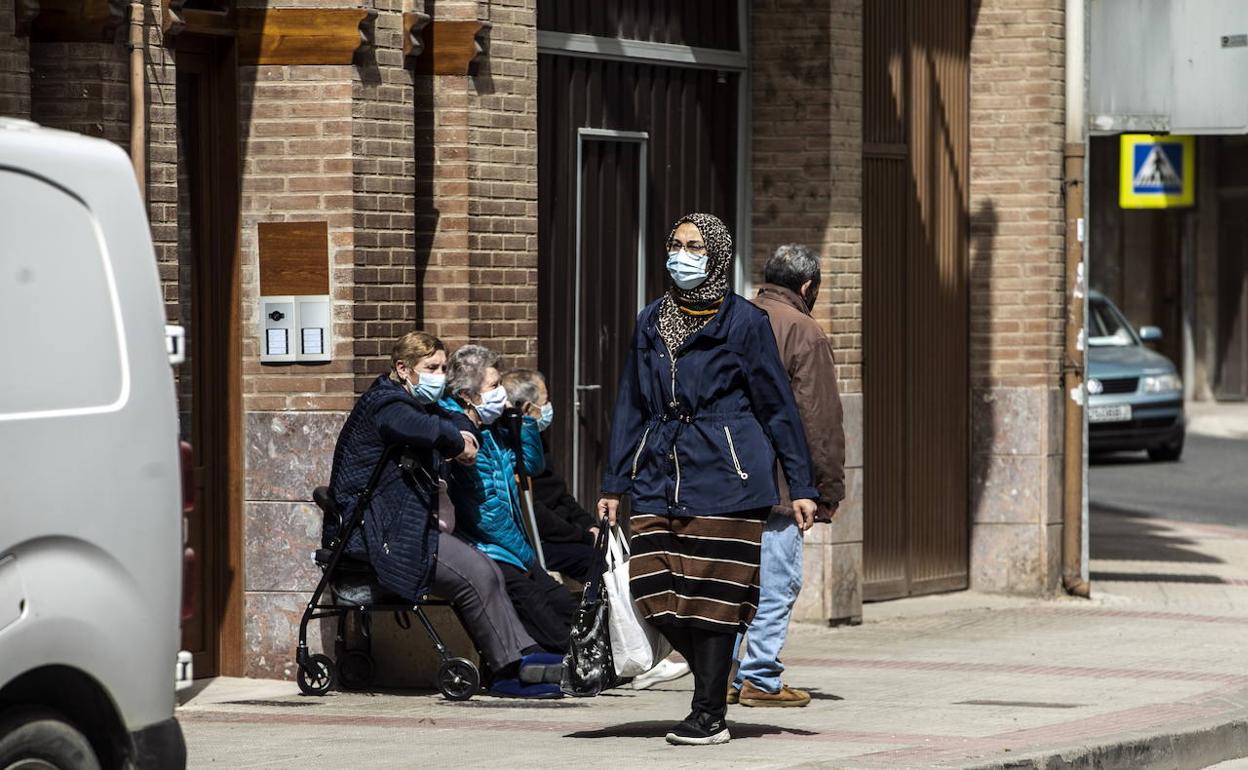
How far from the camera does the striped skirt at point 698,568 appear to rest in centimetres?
853

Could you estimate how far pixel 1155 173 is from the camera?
28297mm

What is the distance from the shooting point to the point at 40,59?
966 cm

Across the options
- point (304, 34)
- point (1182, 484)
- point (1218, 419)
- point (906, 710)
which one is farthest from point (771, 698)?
point (1218, 419)

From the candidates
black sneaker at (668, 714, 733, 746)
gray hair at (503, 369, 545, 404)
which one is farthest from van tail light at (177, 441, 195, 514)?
gray hair at (503, 369, 545, 404)

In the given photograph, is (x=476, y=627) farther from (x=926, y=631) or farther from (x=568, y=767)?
(x=926, y=631)

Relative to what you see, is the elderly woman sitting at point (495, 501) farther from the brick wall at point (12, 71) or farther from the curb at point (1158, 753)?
the curb at point (1158, 753)

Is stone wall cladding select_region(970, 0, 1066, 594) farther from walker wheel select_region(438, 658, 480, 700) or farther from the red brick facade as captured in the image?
walker wheel select_region(438, 658, 480, 700)

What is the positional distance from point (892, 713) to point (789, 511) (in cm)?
Result: 85

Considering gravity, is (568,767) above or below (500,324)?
below

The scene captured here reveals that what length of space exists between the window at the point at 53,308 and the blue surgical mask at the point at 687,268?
9.61 feet

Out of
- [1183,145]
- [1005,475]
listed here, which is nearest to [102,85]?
[1005,475]

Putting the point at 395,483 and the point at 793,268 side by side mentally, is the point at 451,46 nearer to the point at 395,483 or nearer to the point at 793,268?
the point at 793,268

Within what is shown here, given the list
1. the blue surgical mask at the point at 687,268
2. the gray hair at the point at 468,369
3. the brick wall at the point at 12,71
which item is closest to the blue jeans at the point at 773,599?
the blue surgical mask at the point at 687,268

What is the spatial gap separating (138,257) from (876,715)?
4.34m
